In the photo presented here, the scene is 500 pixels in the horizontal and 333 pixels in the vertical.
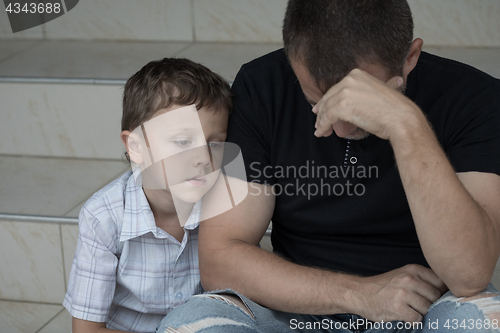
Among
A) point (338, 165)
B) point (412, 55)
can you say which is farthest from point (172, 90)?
point (412, 55)

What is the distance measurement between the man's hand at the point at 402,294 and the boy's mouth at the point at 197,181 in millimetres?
384

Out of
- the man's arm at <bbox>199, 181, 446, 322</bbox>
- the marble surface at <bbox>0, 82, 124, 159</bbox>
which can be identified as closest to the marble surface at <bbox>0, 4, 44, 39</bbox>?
the marble surface at <bbox>0, 82, 124, 159</bbox>

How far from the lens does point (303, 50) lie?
92 centimetres

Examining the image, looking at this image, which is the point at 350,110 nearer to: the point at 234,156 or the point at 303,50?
the point at 303,50

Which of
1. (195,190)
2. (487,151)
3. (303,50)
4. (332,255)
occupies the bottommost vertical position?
(332,255)

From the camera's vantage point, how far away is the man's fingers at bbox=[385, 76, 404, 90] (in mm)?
944

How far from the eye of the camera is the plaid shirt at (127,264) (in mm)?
1137

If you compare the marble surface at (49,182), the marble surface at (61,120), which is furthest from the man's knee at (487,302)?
the marble surface at (61,120)

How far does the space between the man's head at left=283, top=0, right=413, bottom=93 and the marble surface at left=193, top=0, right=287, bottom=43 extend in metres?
1.36

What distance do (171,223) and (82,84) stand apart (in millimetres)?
884

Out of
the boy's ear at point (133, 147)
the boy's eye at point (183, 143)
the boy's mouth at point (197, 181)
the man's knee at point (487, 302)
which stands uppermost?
the boy's eye at point (183, 143)

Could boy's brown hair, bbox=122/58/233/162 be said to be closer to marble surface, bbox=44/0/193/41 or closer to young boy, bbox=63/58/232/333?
young boy, bbox=63/58/232/333

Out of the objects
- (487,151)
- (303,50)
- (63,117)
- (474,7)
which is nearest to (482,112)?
(487,151)

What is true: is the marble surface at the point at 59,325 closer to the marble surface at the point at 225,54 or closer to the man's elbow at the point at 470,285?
the marble surface at the point at 225,54
